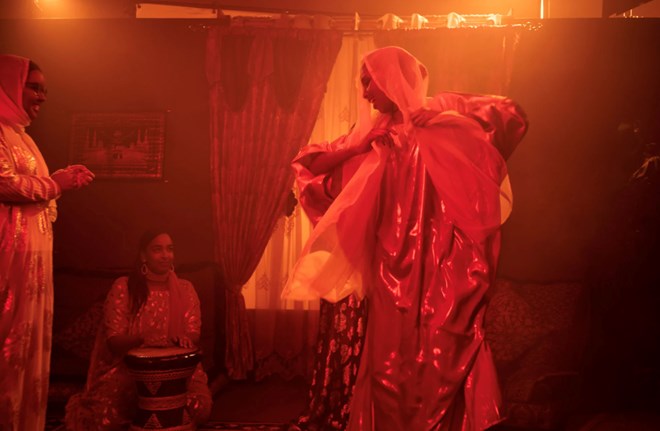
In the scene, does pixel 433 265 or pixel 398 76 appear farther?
pixel 398 76

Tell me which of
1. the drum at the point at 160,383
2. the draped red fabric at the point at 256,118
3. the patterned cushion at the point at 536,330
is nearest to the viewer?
the drum at the point at 160,383

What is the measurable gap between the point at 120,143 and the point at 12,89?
2.12 metres

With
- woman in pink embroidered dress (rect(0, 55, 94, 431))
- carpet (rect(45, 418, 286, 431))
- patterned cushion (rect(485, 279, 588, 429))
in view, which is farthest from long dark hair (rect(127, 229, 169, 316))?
patterned cushion (rect(485, 279, 588, 429))

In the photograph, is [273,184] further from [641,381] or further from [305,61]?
[641,381]

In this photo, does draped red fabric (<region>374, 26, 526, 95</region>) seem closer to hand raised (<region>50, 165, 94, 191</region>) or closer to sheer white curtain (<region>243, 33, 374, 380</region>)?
sheer white curtain (<region>243, 33, 374, 380</region>)

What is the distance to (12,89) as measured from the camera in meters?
2.79

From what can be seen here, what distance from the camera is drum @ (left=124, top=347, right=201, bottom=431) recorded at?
9.62ft

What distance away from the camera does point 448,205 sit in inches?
86.9

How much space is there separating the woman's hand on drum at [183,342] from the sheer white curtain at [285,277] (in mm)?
1551

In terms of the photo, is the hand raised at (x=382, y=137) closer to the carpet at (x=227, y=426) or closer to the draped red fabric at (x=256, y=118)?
the carpet at (x=227, y=426)

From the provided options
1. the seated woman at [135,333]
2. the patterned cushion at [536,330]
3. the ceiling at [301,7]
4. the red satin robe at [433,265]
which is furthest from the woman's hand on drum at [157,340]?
the ceiling at [301,7]

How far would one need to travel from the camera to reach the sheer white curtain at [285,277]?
15.4 feet

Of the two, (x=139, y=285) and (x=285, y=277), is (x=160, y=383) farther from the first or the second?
(x=285, y=277)

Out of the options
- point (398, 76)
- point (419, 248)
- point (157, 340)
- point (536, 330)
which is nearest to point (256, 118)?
point (157, 340)
